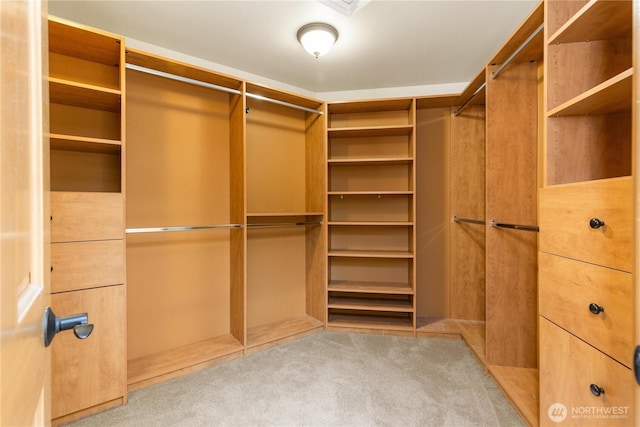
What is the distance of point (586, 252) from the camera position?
1107 mm

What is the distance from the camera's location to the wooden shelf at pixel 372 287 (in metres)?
2.70

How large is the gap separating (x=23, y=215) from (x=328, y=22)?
86.4 inches

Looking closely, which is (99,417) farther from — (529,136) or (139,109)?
(529,136)

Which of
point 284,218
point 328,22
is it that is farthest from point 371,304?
point 328,22

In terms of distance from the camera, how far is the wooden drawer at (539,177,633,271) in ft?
3.15

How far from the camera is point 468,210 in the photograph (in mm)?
2977

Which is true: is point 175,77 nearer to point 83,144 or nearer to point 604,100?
point 83,144

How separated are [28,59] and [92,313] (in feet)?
5.44

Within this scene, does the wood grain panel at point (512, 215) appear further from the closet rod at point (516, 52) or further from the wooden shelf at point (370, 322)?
the wooden shelf at point (370, 322)

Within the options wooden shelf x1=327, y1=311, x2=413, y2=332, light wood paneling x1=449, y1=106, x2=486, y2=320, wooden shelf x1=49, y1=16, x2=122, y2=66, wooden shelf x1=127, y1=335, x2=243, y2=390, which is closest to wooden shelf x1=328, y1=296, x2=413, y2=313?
wooden shelf x1=327, y1=311, x2=413, y2=332

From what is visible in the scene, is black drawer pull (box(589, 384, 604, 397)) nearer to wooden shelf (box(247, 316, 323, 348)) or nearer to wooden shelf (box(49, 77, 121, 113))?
wooden shelf (box(247, 316, 323, 348))

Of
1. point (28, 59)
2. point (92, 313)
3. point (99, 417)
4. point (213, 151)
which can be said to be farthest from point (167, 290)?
point (28, 59)

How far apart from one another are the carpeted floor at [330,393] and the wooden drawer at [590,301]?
81 cm

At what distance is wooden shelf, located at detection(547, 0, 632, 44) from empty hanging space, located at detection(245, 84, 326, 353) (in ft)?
6.21
